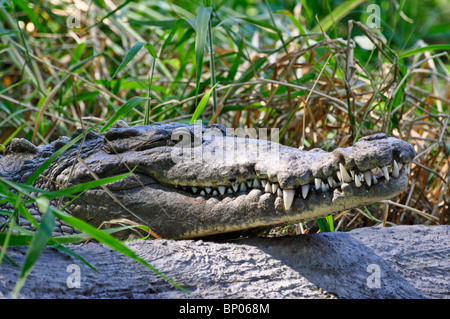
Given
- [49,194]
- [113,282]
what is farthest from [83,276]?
[49,194]

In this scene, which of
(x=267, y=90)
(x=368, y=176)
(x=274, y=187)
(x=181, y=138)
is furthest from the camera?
(x=267, y=90)

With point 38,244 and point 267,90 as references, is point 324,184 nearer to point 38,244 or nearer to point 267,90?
point 38,244

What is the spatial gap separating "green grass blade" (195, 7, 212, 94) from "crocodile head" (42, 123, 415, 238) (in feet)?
1.15

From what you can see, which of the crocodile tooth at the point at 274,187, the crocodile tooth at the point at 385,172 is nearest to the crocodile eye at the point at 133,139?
the crocodile tooth at the point at 274,187

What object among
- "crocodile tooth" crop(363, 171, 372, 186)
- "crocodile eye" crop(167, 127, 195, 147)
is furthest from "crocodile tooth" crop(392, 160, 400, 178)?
"crocodile eye" crop(167, 127, 195, 147)

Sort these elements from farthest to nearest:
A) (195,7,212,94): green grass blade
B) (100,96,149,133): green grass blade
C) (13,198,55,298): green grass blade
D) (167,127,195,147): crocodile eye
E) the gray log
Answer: (195,7,212,94): green grass blade → (167,127,195,147): crocodile eye → (100,96,149,133): green grass blade → the gray log → (13,198,55,298): green grass blade

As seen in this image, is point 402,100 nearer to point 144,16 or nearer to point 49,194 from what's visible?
point 49,194

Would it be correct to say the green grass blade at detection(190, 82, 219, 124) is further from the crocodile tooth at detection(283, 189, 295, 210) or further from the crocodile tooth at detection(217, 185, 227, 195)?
the crocodile tooth at detection(283, 189, 295, 210)

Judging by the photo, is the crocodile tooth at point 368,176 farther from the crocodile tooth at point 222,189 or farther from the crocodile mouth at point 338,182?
the crocodile tooth at point 222,189

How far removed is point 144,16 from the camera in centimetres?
657

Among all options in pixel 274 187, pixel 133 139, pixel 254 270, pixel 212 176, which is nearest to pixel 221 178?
pixel 212 176

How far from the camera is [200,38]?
2902 mm

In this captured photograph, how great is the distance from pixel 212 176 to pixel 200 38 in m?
1.00

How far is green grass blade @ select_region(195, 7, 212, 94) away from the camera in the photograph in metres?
2.83
